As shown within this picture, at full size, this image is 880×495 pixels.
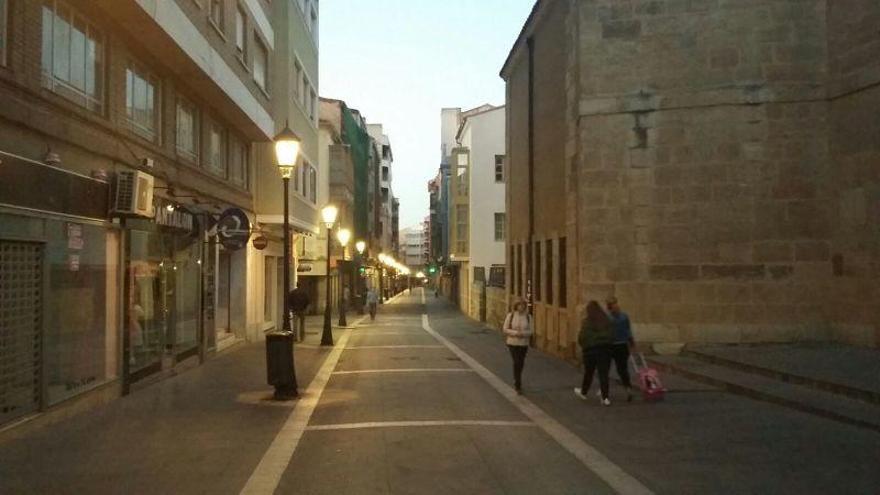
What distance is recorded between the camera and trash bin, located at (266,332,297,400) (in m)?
12.9

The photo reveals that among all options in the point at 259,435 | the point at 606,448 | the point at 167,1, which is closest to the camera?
the point at 606,448

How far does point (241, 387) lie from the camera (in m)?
14.5

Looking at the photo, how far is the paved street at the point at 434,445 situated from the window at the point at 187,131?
4.88 metres

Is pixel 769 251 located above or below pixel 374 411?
above

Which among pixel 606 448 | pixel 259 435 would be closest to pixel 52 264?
pixel 259 435

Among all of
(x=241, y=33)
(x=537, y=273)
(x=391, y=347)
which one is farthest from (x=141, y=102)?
(x=537, y=273)

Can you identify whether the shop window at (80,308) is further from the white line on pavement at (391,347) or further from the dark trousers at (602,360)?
the white line on pavement at (391,347)

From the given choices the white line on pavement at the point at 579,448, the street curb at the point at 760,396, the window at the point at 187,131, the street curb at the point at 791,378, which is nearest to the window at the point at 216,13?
the window at the point at 187,131

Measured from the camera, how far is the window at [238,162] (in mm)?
21859

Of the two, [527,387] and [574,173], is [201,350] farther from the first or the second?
[574,173]

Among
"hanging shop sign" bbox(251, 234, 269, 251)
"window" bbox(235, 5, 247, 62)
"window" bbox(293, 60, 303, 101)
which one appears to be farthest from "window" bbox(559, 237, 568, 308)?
"window" bbox(293, 60, 303, 101)

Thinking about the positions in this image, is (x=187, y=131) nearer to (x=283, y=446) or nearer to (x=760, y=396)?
(x=283, y=446)

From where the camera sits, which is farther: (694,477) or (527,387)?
(527,387)

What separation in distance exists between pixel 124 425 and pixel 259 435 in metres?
1.83
